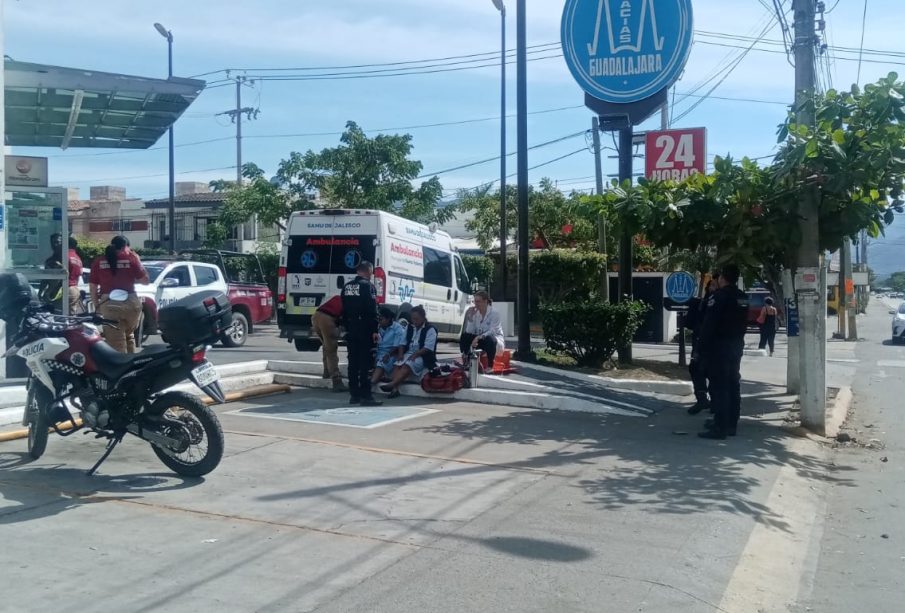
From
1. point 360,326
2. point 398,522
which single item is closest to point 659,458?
point 398,522

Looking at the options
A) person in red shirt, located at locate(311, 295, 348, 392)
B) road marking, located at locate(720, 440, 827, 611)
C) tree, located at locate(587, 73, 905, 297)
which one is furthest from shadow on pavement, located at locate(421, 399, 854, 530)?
person in red shirt, located at locate(311, 295, 348, 392)

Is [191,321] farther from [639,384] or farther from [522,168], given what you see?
[522,168]

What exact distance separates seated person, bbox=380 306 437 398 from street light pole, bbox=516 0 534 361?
9.61 ft

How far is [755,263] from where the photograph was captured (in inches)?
408

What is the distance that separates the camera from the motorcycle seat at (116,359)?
7188 millimetres

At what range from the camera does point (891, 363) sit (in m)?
21.4

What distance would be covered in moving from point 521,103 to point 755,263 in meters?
5.57

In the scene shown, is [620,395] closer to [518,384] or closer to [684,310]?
[518,384]

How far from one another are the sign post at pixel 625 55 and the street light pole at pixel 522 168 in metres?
0.71

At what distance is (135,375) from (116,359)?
0.21 m

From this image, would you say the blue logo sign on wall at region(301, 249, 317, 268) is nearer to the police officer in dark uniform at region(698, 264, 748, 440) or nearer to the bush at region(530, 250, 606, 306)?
the police officer in dark uniform at region(698, 264, 748, 440)

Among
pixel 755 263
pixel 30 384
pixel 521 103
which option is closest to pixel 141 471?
pixel 30 384

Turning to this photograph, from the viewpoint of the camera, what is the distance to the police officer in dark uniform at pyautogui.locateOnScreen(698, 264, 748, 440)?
9508 millimetres

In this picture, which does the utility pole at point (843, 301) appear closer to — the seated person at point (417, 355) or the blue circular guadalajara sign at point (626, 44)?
the blue circular guadalajara sign at point (626, 44)
